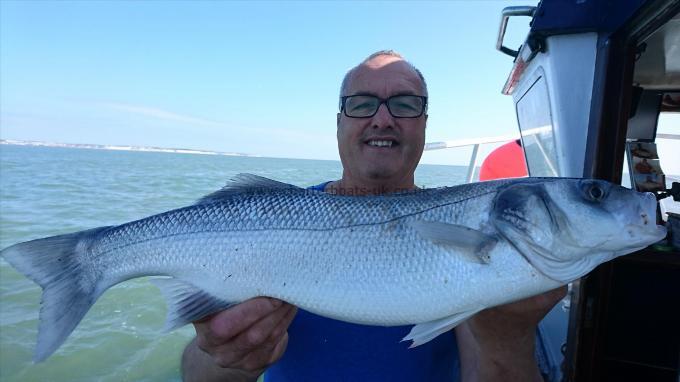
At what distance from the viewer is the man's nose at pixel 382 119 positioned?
10.2ft

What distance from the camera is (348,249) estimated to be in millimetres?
2062

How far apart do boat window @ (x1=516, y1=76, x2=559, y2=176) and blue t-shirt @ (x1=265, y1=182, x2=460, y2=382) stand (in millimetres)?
2067

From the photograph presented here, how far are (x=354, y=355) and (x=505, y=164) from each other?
5.68m

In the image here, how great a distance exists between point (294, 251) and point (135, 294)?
7342 mm

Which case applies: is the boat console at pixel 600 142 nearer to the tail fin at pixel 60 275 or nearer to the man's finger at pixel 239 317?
the man's finger at pixel 239 317

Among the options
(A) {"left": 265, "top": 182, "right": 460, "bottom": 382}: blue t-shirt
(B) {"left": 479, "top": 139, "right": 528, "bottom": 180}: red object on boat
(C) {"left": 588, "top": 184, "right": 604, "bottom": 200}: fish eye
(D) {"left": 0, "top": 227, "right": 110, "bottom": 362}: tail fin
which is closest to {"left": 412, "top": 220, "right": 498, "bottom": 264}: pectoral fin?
(C) {"left": 588, "top": 184, "right": 604, "bottom": 200}: fish eye

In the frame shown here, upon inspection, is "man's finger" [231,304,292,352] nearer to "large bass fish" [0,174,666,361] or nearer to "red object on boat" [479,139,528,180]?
"large bass fish" [0,174,666,361]

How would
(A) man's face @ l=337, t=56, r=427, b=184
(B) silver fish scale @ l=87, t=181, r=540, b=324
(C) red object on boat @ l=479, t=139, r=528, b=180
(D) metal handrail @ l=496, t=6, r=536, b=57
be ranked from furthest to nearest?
(C) red object on boat @ l=479, t=139, r=528, b=180 < (D) metal handrail @ l=496, t=6, r=536, b=57 < (A) man's face @ l=337, t=56, r=427, b=184 < (B) silver fish scale @ l=87, t=181, r=540, b=324

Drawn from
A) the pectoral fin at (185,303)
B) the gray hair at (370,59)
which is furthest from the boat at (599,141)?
the pectoral fin at (185,303)

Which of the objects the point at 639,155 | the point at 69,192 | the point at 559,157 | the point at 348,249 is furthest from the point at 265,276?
the point at 69,192

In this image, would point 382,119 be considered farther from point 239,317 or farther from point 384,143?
point 239,317

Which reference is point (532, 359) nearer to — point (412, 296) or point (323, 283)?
point (412, 296)

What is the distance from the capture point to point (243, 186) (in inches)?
96.3

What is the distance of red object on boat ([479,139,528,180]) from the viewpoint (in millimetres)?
6906
